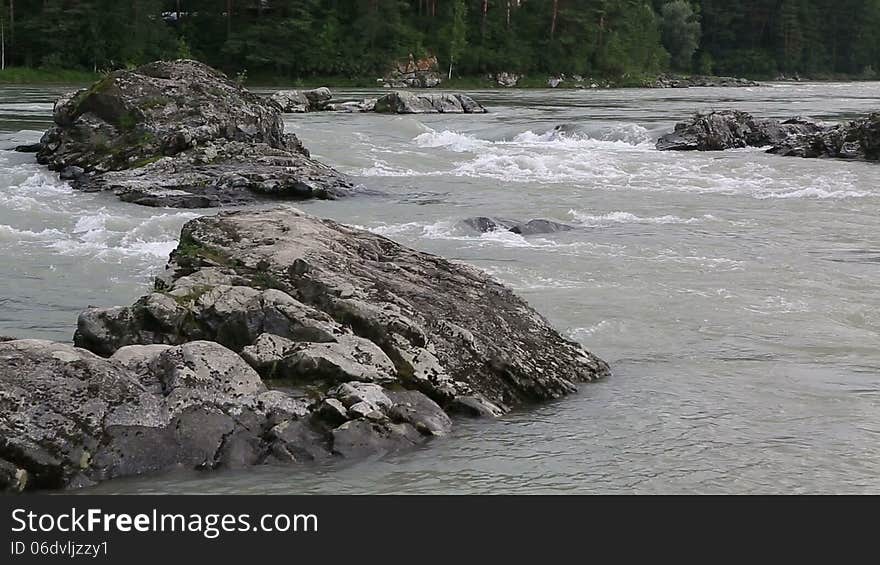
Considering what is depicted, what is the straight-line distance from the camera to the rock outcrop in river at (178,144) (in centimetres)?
2027

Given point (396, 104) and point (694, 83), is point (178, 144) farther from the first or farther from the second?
point (694, 83)

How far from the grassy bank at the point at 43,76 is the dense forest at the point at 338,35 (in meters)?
1.15

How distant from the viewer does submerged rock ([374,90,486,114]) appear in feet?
144

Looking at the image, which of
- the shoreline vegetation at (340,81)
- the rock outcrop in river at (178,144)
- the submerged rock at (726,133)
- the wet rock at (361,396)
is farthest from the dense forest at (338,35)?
the wet rock at (361,396)

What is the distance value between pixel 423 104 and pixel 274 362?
125ft

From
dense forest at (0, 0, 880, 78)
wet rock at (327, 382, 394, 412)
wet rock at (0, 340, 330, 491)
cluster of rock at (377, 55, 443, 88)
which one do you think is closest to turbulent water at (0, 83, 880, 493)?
wet rock at (0, 340, 330, 491)

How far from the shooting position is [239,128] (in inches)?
902

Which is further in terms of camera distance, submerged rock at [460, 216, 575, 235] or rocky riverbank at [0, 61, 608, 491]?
submerged rock at [460, 216, 575, 235]

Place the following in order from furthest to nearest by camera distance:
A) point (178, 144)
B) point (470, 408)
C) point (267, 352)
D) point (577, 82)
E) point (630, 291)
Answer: point (577, 82)
point (178, 144)
point (630, 291)
point (470, 408)
point (267, 352)

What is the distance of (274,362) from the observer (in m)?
7.62

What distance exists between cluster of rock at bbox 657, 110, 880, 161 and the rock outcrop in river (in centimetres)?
1320

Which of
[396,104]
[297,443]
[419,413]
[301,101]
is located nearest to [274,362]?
[297,443]

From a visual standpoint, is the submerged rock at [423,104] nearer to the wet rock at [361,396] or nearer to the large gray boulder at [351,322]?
the large gray boulder at [351,322]

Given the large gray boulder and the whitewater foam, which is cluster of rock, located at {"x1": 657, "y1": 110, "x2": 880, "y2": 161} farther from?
the large gray boulder
